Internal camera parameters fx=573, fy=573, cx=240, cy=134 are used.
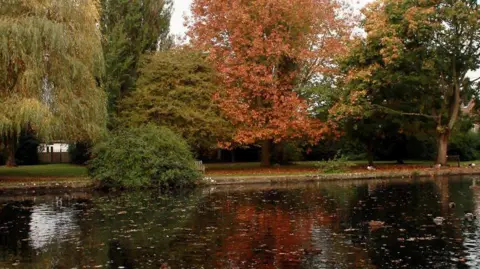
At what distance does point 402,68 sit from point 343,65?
3.85 meters

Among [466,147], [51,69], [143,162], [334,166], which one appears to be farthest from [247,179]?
[466,147]

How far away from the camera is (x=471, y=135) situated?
53.7 metres

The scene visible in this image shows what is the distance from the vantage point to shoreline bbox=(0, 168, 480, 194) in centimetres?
2820

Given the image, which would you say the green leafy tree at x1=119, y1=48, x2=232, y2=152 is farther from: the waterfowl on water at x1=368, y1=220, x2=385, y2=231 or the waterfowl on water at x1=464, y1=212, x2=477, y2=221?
the waterfowl on water at x1=464, y1=212, x2=477, y2=221

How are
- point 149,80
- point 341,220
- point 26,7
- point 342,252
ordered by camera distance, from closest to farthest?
point 342,252, point 341,220, point 26,7, point 149,80

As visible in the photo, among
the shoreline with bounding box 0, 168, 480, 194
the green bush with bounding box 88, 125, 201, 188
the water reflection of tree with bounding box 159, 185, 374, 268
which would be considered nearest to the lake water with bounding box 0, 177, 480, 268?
the water reflection of tree with bounding box 159, 185, 374, 268

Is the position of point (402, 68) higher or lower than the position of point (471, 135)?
higher

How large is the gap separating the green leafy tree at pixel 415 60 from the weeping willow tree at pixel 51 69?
16.0 meters

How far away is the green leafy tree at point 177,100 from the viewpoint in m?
36.3

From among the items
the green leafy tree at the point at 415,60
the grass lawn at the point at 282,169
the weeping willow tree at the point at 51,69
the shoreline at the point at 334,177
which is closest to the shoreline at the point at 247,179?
the shoreline at the point at 334,177

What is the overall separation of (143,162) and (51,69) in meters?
6.36

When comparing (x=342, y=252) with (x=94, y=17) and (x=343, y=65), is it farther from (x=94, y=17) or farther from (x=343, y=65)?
(x=343, y=65)

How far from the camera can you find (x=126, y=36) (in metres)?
39.2

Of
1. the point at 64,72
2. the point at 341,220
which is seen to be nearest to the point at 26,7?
the point at 64,72
